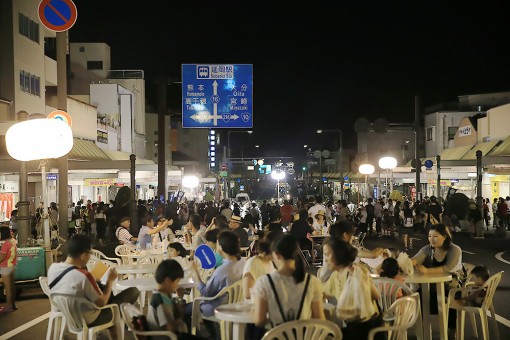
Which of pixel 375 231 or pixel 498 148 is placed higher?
pixel 498 148

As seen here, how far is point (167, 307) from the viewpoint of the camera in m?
5.84

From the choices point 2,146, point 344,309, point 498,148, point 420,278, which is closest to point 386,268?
point 420,278

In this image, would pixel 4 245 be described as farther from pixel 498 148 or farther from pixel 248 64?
pixel 498 148

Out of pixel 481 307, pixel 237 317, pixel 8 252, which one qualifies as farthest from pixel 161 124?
pixel 237 317

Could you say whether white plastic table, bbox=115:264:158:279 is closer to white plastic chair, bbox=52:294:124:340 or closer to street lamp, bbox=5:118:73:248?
white plastic chair, bbox=52:294:124:340

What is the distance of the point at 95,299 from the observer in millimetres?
7305

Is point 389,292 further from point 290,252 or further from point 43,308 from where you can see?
Answer: point 43,308

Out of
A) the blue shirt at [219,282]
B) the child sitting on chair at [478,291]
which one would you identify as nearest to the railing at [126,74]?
the child sitting on chair at [478,291]

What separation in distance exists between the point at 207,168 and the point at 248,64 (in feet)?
170

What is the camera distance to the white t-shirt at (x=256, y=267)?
23.9ft

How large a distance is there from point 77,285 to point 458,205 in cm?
2450

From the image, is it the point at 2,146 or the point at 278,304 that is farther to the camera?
the point at 2,146

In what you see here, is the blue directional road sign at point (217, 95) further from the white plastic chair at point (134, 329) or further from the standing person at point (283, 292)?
the standing person at point (283, 292)

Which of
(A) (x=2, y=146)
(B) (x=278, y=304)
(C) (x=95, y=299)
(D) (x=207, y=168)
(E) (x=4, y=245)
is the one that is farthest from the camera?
(D) (x=207, y=168)
